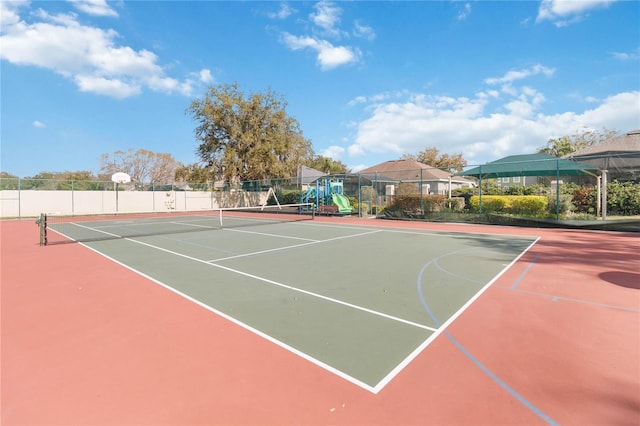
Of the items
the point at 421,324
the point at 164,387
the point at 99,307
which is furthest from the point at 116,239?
the point at 421,324

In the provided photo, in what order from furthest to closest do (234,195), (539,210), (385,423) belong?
1. (234,195)
2. (539,210)
3. (385,423)

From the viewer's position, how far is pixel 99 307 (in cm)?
490

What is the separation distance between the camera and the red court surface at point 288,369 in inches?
98.1

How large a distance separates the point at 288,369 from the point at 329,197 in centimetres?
2120

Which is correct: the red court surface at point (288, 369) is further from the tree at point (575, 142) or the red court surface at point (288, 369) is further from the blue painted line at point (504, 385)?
the tree at point (575, 142)

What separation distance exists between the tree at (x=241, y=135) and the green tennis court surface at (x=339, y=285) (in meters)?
21.7

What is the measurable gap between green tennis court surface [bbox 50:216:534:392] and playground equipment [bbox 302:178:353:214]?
1175cm

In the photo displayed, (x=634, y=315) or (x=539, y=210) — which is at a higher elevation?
(x=539, y=210)

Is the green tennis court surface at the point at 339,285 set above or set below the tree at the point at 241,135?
below

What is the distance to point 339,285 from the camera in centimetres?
587

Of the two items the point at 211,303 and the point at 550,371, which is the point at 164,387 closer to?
the point at 211,303

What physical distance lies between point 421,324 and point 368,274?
2.54 metres

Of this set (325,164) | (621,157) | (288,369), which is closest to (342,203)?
(621,157)

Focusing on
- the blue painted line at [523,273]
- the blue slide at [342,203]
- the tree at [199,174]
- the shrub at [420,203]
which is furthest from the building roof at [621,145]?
the tree at [199,174]
